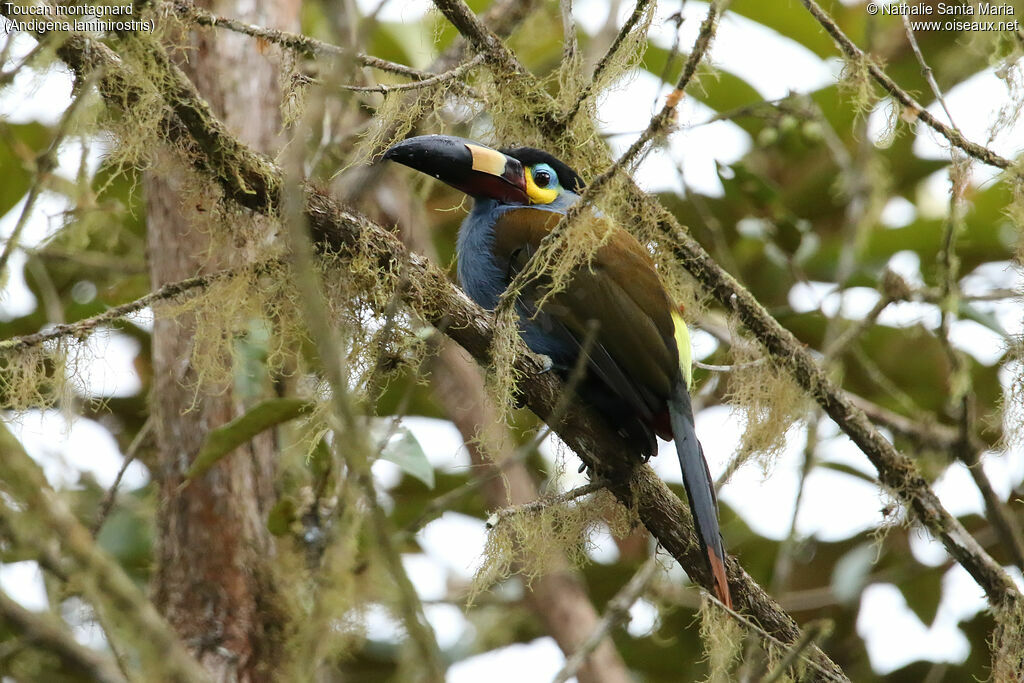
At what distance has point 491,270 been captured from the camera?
Answer: 283cm

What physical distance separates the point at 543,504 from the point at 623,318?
20.1 inches

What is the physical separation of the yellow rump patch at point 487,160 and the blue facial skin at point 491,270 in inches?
4.5

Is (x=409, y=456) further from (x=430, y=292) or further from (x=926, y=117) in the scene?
(x=926, y=117)

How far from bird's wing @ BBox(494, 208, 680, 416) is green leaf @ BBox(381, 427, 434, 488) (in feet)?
1.92

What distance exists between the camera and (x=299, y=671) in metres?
1.57

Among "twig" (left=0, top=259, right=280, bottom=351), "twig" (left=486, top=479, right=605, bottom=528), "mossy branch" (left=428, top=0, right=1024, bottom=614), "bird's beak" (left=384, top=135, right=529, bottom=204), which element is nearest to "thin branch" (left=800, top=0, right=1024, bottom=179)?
"mossy branch" (left=428, top=0, right=1024, bottom=614)

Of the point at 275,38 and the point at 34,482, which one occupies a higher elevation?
the point at 275,38

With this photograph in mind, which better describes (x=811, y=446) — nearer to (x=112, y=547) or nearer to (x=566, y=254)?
(x=566, y=254)

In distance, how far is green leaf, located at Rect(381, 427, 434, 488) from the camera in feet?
9.46

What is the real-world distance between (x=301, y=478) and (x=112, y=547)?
2.77 feet

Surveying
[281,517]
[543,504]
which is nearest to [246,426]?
[281,517]

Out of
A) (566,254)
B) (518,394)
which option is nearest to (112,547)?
(518,394)

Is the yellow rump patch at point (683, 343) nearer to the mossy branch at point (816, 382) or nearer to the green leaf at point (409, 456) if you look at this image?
the mossy branch at point (816, 382)

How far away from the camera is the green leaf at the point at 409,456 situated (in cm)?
288
